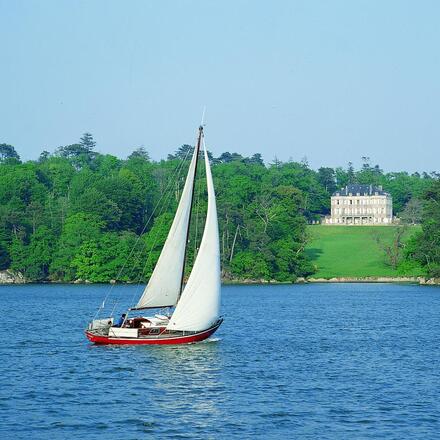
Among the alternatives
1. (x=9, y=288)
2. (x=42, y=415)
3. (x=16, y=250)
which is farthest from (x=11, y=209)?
(x=42, y=415)

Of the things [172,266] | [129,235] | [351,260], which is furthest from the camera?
[351,260]

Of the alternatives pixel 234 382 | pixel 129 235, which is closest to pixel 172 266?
pixel 234 382

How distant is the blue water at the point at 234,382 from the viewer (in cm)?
3781

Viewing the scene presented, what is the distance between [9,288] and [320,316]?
63266 mm

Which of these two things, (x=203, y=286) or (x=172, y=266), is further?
(x=172, y=266)

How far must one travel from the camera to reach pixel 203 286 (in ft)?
189

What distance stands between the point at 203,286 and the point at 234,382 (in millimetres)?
10686

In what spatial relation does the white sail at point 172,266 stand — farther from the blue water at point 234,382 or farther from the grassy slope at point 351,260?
the grassy slope at point 351,260

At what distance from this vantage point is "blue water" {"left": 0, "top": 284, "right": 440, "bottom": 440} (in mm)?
37812

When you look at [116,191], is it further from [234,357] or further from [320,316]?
[234,357]

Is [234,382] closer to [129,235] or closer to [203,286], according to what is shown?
[203,286]

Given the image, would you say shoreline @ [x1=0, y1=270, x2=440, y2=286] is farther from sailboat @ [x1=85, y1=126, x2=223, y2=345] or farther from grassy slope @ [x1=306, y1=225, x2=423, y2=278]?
sailboat @ [x1=85, y1=126, x2=223, y2=345]

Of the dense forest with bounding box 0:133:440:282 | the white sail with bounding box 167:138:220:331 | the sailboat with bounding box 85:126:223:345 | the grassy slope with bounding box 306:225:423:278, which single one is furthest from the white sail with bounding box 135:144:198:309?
the grassy slope with bounding box 306:225:423:278

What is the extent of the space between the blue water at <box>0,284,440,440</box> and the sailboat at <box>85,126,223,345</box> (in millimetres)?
822
